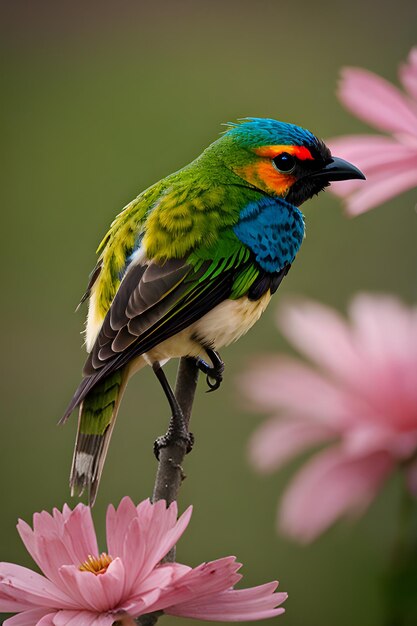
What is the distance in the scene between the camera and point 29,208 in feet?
8.91

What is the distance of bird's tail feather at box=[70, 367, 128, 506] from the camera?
458 millimetres

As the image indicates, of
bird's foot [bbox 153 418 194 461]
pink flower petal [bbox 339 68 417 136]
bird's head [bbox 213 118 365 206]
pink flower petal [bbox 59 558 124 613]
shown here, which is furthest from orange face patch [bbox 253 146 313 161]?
pink flower petal [bbox 59 558 124 613]

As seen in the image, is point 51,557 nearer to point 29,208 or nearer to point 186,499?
point 186,499

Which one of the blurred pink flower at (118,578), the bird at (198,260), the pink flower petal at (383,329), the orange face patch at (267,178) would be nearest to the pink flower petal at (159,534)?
the blurred pink flower at (118,578)

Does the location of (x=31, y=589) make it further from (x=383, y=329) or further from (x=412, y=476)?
(x=383, y=329)

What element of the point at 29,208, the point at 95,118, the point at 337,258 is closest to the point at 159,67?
the point at 95,118

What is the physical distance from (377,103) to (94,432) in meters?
0.21

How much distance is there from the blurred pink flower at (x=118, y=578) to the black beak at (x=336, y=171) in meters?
0.26

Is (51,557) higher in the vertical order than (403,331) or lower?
lower

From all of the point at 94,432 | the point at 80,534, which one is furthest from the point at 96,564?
the point at 94,432

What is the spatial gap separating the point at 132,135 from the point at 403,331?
2079mm

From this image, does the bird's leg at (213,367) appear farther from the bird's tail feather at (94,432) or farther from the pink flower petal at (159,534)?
the pink flower petal at (159,534)

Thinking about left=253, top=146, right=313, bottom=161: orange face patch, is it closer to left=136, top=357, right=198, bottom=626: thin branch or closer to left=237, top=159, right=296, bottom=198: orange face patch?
left=237, top=159, right=296, bottom=198: orange face patch

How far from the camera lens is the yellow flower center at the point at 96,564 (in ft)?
1.22
